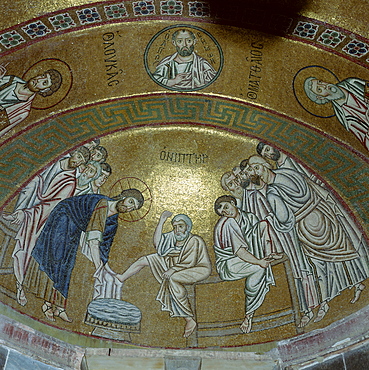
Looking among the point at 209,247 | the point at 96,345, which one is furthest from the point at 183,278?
the point at 96,345

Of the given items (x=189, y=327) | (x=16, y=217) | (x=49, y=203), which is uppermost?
(x=49, y=203)

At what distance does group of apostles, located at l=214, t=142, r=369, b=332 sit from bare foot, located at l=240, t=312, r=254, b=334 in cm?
1

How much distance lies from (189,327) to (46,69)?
3.74 m

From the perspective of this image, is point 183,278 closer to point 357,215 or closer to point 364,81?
point 357,215

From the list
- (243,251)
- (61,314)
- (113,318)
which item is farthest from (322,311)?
(61,314)

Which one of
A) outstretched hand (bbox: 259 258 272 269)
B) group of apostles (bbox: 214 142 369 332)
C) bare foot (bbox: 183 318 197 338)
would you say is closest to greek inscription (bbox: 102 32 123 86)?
group of apostles (bbox: 214 142 369 332)

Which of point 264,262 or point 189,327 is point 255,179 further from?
point 189,327

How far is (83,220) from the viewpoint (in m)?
9.30

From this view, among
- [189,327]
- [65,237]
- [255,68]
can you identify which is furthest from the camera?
[65,237]

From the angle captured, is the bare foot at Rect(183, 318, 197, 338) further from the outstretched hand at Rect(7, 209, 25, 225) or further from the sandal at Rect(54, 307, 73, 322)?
the outstretched hand at Rect(7, 209, 25, 225)

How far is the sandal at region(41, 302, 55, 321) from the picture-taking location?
28.2ft

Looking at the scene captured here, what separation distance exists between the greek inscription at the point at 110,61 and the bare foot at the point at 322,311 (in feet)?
12.8

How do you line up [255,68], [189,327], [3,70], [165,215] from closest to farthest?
[3,70]
[255,68]
[189,327]
[165,215]

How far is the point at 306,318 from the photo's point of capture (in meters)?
8.77
